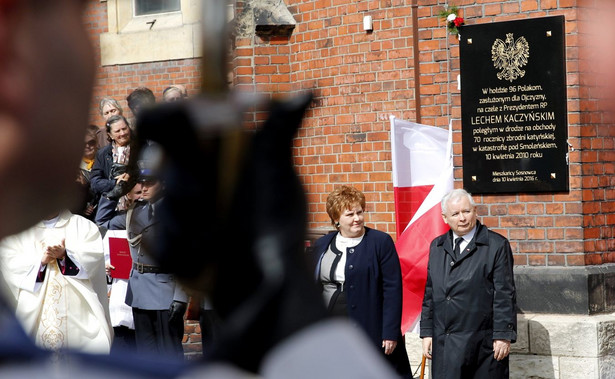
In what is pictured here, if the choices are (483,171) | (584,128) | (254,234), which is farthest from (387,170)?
(254,234)

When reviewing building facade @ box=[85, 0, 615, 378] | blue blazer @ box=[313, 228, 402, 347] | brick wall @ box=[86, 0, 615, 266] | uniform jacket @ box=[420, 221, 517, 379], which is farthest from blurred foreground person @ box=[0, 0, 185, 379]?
uniform jacket @ box=[420, 221, 517, 379]

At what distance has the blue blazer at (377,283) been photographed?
7.11 metres

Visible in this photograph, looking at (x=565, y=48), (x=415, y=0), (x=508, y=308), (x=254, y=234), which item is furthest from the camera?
(x=415, y=0)

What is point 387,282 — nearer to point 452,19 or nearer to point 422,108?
point 422,108

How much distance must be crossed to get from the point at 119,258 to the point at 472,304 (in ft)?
9.25

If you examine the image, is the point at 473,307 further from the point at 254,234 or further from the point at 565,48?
the point at 254,234

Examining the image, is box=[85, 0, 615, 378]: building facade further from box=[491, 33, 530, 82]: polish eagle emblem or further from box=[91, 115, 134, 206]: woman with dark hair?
box=[91, 115, 134, 206]: woman with dark hair

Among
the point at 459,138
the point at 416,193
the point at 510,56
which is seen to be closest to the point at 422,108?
the point at 459,138

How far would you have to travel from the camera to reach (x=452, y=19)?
8195 mm

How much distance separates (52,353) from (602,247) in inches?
303

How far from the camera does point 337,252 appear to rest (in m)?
7.04

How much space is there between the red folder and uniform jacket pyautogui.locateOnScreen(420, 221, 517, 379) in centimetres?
242

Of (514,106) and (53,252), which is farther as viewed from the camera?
(514,106)

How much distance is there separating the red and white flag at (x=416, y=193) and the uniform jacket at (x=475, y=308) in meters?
0.71
